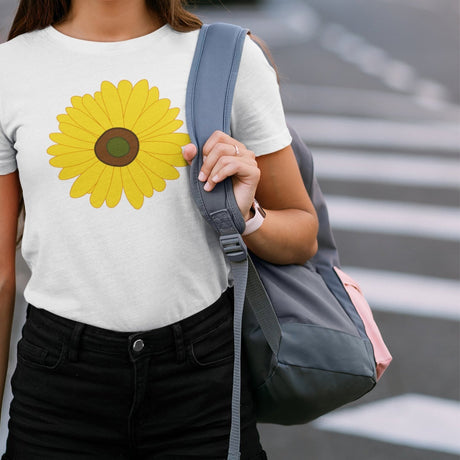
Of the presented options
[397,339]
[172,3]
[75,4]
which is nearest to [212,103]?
[172,3]

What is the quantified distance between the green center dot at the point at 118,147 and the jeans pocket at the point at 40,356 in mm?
433

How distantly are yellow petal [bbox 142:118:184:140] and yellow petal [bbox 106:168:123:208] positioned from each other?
0.35 feet

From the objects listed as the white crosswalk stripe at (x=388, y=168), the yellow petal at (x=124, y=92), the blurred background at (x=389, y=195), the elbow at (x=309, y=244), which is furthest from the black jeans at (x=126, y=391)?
the white crosswalk stripe at (x=388, y=168)

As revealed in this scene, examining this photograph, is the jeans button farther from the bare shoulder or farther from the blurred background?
the blurred background

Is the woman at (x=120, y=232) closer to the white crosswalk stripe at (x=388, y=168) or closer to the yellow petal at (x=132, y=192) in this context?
the yellow petal at (x=132, y=192)

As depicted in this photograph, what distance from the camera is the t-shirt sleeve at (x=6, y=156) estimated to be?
6.35 ft

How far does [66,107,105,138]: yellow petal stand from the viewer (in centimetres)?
190

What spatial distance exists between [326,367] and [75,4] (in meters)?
1.02

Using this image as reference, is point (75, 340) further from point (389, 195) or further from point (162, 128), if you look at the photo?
point (389, 195)

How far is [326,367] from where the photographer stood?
2.05 m

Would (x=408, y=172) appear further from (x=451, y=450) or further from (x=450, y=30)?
(x=450, y=30)

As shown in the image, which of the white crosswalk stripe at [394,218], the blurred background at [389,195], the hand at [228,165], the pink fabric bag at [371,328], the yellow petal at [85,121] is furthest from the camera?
the white crosswalk stripe at [394,218]

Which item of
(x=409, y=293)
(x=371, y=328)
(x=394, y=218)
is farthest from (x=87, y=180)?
(x=394, y=218)

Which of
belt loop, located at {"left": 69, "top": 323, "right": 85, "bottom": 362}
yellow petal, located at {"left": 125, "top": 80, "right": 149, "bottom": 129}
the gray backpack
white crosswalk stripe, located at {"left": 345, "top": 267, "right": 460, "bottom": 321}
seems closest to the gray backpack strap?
the gray backpack
